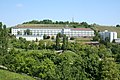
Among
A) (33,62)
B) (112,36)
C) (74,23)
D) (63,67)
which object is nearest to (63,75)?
(63,67)

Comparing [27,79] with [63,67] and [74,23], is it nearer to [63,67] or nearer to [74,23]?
[63,67]

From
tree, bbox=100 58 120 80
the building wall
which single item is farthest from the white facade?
tree, bbox=100 58 120 80

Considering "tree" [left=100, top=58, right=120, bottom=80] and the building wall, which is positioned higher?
"tree" [left=100, top=58, right=120, bottom=80]

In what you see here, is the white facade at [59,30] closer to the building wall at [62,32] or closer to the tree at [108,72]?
the building wall at [62,32]

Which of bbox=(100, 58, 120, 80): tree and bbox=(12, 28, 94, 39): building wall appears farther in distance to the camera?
bbox=(12, 28, 94, 39): building wall

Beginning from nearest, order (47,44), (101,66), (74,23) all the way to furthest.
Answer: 1. (101,66)
2. (47,44)
3. (74,23)

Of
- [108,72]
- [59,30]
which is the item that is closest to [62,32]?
[59,30]

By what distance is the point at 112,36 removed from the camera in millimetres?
92688

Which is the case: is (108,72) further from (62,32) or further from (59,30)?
(59,30)

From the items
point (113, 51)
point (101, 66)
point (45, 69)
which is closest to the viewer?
point (101, 66)

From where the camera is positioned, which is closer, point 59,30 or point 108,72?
point 108,72

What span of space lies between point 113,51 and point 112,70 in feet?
114

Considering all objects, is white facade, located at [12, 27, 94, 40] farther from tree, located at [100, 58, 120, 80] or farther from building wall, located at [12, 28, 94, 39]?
tree, located at [100, 58, 120, 80]

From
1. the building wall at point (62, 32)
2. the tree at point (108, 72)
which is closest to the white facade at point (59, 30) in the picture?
the building wall at point (62, 32)
